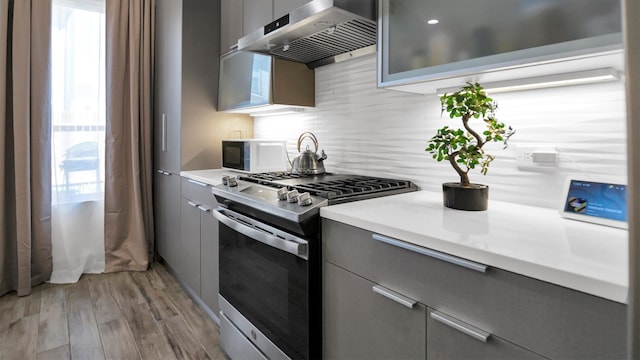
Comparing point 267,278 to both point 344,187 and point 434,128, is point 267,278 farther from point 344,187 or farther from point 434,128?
point 434,128

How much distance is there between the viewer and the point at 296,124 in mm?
2416

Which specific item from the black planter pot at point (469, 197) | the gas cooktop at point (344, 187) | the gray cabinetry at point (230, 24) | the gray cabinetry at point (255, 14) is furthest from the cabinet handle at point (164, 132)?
the black planter pot at point (469, 197)

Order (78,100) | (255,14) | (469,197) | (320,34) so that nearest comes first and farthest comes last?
(469,197)
(320,34)
(255,14)
(78,100)

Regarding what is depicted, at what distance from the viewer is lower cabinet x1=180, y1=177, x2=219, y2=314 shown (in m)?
2.06

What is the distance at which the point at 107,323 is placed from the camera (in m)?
2.12

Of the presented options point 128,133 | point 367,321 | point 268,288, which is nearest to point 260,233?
point 268,288

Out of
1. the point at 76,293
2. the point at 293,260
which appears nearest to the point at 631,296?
the point at 293,260

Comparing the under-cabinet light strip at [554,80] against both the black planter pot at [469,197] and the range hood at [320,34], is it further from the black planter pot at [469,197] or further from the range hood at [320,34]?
the range hood at [320,34]

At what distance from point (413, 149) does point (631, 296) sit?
1162mm

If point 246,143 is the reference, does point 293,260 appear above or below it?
below

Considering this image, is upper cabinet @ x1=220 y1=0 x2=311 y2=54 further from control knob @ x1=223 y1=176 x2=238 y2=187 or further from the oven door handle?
the oven door handle

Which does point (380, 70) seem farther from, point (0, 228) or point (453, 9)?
point (0, 228)

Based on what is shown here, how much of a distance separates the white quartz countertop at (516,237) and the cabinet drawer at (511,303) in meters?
0.03

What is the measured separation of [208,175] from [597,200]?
2016mm
